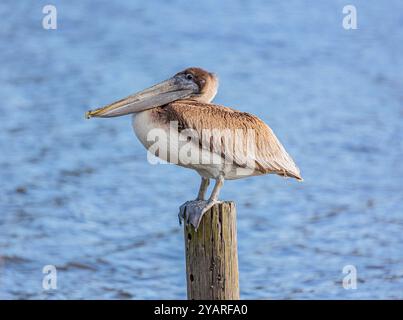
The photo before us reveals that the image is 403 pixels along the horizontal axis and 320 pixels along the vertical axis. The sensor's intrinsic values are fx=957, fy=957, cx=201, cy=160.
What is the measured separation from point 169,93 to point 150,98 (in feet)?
0.44

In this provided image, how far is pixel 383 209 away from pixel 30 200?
3931 millimetres

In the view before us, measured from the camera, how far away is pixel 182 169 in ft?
38.5

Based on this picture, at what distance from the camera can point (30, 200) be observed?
10703mm

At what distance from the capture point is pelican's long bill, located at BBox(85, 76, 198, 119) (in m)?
5.87

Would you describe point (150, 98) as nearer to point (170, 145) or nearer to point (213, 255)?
point (170, 145)

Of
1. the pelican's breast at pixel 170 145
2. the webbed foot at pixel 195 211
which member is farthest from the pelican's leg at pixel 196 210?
the pelican's breast at pixel 170 145

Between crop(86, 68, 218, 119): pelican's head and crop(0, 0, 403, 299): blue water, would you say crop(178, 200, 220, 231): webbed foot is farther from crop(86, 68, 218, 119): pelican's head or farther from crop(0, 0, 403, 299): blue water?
crop(0, 0, 403, 299): blue water

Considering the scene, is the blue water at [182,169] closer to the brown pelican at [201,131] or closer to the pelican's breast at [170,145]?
the brown pelican at [201,131]

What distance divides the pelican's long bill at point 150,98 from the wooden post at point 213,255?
893mm

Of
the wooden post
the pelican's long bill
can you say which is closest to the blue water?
the pelican's long bill

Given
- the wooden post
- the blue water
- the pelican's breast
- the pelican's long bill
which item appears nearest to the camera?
the wooden post

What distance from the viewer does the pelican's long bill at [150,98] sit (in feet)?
19.3
